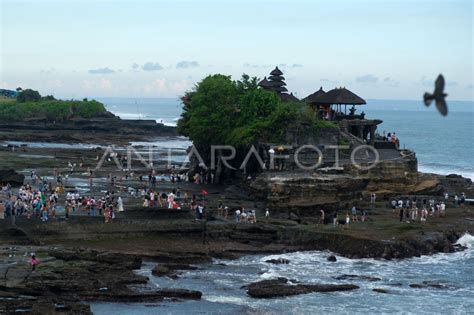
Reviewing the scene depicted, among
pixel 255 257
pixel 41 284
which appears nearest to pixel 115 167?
pixel 255 257

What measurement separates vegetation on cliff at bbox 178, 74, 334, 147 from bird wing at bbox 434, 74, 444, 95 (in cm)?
4719

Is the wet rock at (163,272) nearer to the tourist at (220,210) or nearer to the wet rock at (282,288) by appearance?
the wet rock at (282,288)

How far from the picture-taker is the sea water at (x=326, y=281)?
99.5ft

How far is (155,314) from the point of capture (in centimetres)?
2883

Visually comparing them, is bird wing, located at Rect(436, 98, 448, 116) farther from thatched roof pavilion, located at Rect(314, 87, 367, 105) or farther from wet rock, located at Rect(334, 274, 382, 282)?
thatched roof pavilion, located at Rect(314, 87, 367, 105)

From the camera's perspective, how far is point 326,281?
3466cm

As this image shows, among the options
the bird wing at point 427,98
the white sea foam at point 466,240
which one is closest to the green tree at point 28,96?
the white sea foam at point 466,240

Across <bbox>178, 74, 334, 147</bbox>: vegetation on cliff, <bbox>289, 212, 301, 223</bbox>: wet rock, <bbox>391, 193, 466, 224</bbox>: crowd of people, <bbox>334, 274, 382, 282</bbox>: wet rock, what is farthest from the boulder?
<bbox>334, 274, 382, 282</bbox>: wet rock

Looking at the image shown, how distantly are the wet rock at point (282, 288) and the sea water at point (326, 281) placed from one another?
0.30m

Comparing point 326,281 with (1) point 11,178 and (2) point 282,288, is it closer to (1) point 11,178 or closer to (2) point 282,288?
(2) point 282,288

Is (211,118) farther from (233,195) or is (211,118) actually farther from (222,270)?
Result: (222,270)

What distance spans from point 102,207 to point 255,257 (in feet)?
29.9

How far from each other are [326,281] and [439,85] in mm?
25911

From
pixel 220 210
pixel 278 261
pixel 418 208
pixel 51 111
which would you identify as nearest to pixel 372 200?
pixel 418 208
